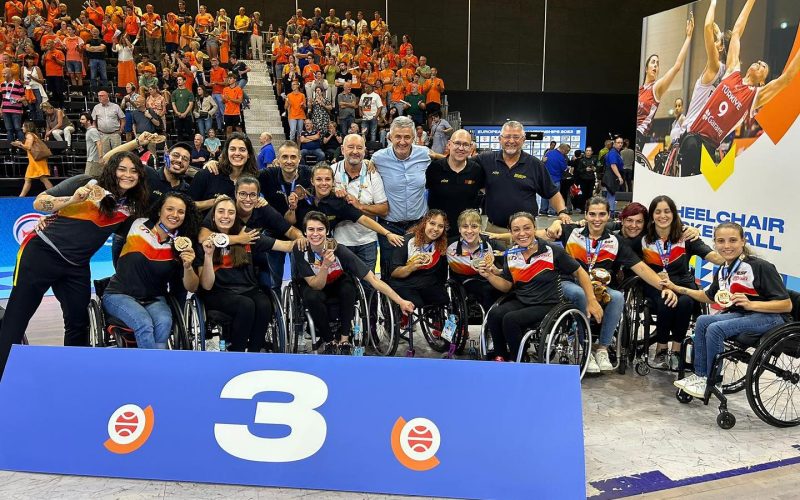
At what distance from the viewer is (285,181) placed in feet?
13.8

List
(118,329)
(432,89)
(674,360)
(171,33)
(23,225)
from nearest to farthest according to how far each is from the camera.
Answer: (118,329), (674,360), (23,225), (171,33), (432,89)

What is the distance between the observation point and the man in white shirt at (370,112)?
11633mm

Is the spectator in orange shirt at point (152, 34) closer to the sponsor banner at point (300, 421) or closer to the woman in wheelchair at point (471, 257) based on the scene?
the woman in wheelchair at point (471, 257)

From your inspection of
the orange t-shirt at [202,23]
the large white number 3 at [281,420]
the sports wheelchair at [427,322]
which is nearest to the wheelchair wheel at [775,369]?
the sports wheelchair at [427,322]

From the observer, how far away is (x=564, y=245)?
13.5ft

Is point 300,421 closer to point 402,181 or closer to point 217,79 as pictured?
point 402,181

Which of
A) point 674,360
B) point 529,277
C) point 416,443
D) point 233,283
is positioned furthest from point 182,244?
point 674,360

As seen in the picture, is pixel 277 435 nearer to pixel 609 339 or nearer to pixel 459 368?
pixel 459 368

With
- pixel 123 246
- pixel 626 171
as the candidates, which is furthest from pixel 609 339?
pixel 626 171

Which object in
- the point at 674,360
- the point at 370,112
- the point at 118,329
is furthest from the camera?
the point at 370,112

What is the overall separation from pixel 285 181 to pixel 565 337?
82.7 inches

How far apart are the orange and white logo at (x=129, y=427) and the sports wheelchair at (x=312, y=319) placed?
4.29 feet

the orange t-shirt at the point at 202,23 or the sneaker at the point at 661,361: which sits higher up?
the orange t-shirt at the point at 202,23

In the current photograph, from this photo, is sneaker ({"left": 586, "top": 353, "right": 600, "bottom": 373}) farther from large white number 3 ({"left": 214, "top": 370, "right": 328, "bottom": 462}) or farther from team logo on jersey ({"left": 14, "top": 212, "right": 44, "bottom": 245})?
team logo on jersey ({"left": 14, "top": 212, "right": 44, "bottom": 245})
